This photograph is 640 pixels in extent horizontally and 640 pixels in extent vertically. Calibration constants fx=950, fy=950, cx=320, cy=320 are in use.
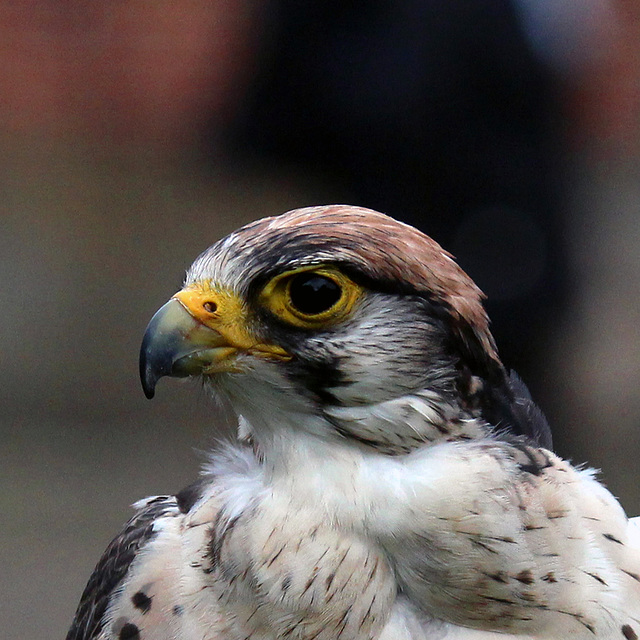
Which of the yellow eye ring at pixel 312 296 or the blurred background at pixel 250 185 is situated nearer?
the yellow eye ring at pixel 312 296

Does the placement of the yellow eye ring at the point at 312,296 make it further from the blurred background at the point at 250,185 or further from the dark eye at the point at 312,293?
the blurred background at the point at 250,185

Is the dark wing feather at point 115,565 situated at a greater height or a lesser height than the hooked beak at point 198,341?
lesser

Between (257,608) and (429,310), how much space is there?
23.8 inches

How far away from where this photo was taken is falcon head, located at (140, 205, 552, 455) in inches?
64.6

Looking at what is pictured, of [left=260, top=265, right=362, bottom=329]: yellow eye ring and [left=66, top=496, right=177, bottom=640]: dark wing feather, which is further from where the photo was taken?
[left=66, top=496, right=177, bottom=640]: dark wing feather

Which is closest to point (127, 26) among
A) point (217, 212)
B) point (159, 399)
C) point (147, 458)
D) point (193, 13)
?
point (193, 13)

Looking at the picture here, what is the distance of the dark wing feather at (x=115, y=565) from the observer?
6.52ft

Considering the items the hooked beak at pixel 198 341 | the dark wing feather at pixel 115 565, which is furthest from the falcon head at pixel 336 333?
the dark wing feather at pixel 115 565

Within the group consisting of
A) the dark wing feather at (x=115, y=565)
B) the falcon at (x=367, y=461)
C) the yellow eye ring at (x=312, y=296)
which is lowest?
the dark wing feather at (x=115, y=565)

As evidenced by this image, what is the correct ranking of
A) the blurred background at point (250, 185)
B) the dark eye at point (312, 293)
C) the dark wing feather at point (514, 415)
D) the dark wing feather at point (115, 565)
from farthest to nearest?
the blurred background at point (250, 185), the dark wing feather at point (115, 565), the dark wing feather at point (514, 415), the dark eye at point (312, 293)

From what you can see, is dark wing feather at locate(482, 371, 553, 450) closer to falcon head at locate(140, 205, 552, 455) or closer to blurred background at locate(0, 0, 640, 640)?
falcon head at locate(140, 205, 552, 455)

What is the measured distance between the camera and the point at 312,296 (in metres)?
1.63

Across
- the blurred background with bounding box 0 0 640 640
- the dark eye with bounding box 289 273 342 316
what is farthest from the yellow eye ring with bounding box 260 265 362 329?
the blurred background with bounding box 0 0 640 640

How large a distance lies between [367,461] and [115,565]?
692 mm
